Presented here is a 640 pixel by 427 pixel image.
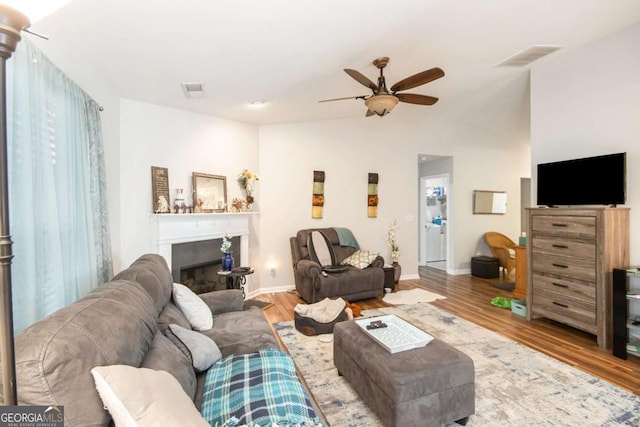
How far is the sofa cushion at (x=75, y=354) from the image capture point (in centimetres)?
79

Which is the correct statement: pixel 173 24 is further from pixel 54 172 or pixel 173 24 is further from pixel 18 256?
pixel 18 256

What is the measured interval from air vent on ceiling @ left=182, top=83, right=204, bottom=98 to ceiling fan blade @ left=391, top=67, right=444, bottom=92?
6.55ft

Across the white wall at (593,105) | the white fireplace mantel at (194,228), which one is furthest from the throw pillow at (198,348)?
the white wall at (593,105)

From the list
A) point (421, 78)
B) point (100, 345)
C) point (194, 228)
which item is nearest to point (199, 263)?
point (194, 228)

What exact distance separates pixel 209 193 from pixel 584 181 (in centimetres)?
427

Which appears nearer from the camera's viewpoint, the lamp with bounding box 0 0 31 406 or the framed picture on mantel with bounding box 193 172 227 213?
the lamp with bounding box 0 0 31 406

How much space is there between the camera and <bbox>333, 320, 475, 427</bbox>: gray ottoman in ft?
5.46

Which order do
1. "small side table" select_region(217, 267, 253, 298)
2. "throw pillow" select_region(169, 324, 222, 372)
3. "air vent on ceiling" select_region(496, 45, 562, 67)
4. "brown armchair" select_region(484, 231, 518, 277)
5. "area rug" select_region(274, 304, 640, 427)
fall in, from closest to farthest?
"throw pillow" select_region(169, 324, 222, 372), "area rug" select_region(274, 304, 640, 427), "air vent on ceiling" select_region(496, 45, 562, 67), "small side table" select_region(217, 267, 253, 298), "brown armchair" select_region(484, 231, 518, 277)

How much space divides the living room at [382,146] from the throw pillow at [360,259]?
2.43 ft

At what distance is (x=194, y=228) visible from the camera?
3768mm

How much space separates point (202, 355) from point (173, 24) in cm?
214

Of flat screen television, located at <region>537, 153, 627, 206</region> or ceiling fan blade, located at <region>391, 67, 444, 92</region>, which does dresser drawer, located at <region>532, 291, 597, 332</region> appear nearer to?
flat screen television, located at <region>537, 153, 627, 206</region>

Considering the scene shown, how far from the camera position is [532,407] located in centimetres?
198

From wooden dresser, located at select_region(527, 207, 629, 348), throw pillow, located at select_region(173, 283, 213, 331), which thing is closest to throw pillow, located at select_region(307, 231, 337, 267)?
throw pillow, located at select_region(173, 283, 213, 331)
